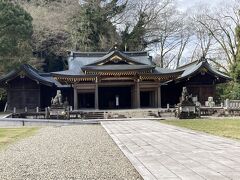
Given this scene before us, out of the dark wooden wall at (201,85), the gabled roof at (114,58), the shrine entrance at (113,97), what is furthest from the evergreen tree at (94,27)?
the dark wooden wall at (201,85)

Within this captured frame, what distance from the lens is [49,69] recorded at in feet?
156

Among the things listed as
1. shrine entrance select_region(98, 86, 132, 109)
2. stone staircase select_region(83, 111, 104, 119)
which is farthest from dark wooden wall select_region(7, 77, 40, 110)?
stone staircase select_region(83, 111, 104, 119)

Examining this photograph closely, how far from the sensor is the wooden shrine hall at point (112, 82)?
1195 inches

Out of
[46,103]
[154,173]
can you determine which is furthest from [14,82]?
[154,173]

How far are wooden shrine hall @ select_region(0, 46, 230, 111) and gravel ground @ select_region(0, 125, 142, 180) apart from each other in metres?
19.6

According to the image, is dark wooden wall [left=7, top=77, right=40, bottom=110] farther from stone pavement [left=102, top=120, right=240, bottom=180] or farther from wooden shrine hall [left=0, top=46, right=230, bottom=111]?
stone pavement [left=102, top=120, right=240, bottom=180]

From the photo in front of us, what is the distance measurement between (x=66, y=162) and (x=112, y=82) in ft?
80.3

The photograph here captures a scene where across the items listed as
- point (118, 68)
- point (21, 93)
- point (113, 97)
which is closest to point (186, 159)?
point (118, 68)

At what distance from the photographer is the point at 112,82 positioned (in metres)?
31.9

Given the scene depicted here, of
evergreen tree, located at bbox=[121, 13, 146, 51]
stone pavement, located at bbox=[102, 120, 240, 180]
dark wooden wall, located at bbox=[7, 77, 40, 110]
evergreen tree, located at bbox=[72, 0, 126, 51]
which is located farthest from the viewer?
evergreen tree, located at bbox=[121, 13, 146, 51]

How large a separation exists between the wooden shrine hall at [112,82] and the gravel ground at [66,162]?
1957cm

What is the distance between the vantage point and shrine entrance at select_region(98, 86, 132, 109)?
35.2m

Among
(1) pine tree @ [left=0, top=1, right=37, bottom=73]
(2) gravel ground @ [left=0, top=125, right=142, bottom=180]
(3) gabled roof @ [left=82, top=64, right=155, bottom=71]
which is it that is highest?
(1) pine tree @ [left=0, top=1, right=37, bottom=73]

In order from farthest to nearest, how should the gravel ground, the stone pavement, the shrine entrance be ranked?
the shrine entrance
the gravel ground
the stone pavement
